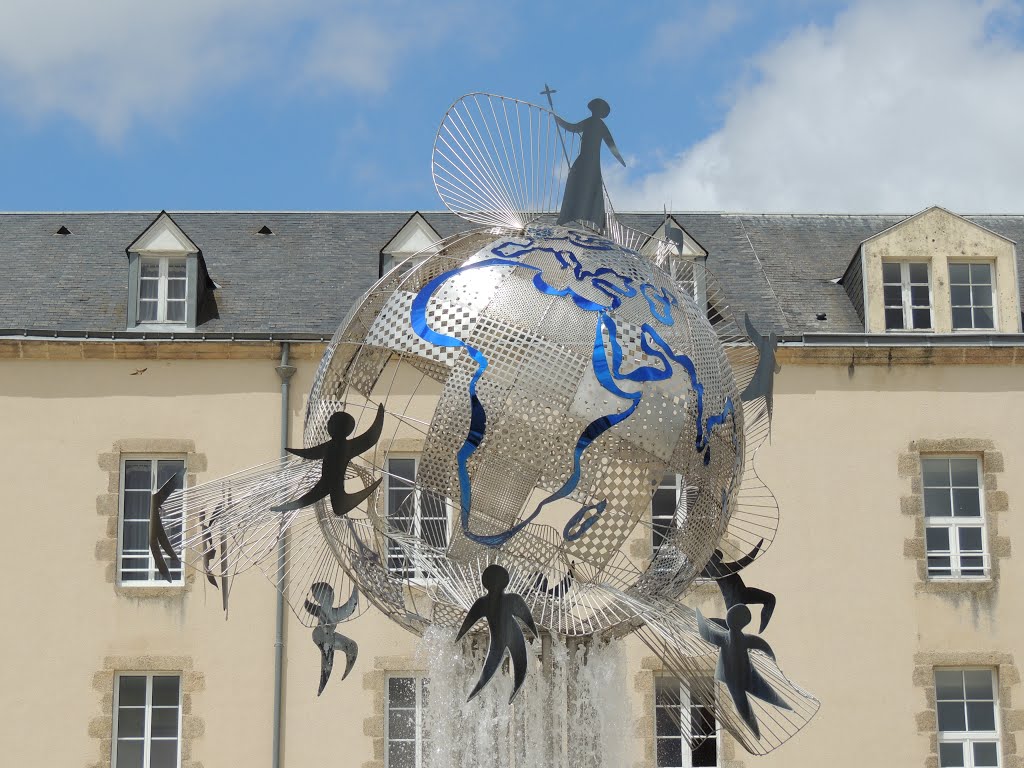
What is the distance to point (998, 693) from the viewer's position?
18.5 m

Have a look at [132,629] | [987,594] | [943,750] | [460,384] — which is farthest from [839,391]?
[460,384]

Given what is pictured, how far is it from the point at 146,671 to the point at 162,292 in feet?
14.8

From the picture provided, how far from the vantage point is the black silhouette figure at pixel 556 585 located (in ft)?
32.9

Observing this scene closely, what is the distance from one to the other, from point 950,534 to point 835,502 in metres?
1.31

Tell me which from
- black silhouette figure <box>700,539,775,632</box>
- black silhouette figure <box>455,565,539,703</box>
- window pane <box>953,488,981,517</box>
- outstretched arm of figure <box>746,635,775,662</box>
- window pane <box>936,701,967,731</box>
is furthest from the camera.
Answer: window pane <box>953,488,981,517</box>

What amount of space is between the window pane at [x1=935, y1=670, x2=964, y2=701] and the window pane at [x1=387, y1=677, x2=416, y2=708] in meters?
A: 5.57

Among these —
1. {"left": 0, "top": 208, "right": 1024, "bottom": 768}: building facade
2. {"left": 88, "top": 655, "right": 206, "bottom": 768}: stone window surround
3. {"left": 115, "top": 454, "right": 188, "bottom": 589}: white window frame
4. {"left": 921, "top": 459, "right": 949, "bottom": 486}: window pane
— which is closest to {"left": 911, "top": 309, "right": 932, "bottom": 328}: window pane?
{"left": 0, "top": 208, "right": 1024, "bottom": 768}: building facade

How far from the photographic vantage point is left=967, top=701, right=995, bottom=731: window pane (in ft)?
60.8

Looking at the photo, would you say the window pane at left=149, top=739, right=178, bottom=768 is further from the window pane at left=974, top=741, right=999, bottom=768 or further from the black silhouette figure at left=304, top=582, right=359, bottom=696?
the window pane at left=974, top=741, right=999, bottom=768

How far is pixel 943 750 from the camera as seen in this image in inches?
729

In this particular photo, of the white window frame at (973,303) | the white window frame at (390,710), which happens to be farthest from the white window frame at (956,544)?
the white window frame at (390,710)

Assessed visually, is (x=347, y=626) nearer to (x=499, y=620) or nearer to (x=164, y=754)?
(x=164, y=754)

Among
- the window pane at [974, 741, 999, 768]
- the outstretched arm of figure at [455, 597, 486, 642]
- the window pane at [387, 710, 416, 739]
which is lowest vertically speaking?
the window pane at [974, 741, 999, 768]

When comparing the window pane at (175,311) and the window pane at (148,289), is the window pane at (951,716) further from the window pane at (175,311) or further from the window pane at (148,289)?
the window pane at (148,289)
